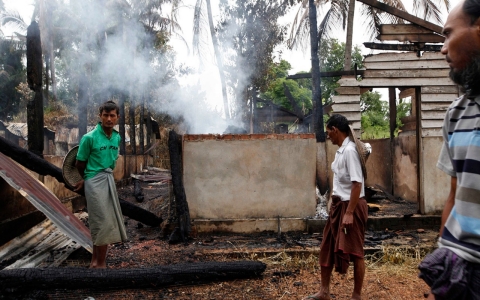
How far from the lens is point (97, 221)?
14.1 feet

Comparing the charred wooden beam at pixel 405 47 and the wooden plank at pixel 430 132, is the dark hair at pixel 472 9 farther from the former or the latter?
the charred wooden beam at pixel 405 47

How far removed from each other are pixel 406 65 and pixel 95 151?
6216 mm

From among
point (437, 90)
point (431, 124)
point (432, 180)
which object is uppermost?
point (437, 90)

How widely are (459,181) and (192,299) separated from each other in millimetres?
3212

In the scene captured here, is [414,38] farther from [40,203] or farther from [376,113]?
[376,113]

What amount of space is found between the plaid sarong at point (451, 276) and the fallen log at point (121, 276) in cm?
327

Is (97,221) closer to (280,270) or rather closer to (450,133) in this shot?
(280,270)

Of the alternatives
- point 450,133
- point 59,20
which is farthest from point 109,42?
point 450,133

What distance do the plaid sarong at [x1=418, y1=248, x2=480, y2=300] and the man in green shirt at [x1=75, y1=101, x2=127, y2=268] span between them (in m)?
3.62

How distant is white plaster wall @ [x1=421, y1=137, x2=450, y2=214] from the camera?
734 centimetres

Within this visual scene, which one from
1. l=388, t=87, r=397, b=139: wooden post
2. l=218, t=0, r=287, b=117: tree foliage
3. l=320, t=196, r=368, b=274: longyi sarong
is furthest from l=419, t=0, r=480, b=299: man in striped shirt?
l=218, t=0, r=287, b=117: tree foliage

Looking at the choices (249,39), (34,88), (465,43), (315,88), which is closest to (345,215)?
(465,43)

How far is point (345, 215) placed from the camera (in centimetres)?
349

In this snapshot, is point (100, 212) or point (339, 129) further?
point (100, 212)
